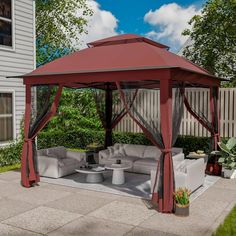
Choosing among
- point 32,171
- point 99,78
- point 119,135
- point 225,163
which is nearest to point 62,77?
point 99,78

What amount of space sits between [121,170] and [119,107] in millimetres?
4426

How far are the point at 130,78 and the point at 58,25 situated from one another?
68.5ft

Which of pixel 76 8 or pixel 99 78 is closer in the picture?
pixel 99 78

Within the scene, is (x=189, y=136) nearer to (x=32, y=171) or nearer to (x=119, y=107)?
(x=119, y=107)

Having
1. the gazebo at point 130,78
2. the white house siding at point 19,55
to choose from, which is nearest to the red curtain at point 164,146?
the gazebo at point 130,78

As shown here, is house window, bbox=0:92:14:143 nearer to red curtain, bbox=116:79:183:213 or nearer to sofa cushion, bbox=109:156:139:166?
sofa cushion, bbox=109:156:139:166

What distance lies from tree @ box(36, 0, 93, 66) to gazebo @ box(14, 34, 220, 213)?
669 inches

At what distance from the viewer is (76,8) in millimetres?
27891

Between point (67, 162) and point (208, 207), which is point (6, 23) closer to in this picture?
point (67, 162)

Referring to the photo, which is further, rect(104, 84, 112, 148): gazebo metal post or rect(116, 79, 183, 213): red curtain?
rect(104, 84, 112, 148): gazebo metal post

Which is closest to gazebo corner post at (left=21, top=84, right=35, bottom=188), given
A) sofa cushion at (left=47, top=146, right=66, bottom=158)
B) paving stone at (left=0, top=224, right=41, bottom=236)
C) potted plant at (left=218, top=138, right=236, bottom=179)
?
sofa cushion at (left=47, top=146, right=66, bottom=158)

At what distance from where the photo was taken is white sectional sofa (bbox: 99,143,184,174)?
11.8 m

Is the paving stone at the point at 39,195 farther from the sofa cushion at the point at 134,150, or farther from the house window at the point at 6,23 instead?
the house window at the point at 6,23

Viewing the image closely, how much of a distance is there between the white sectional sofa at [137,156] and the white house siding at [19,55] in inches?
147
